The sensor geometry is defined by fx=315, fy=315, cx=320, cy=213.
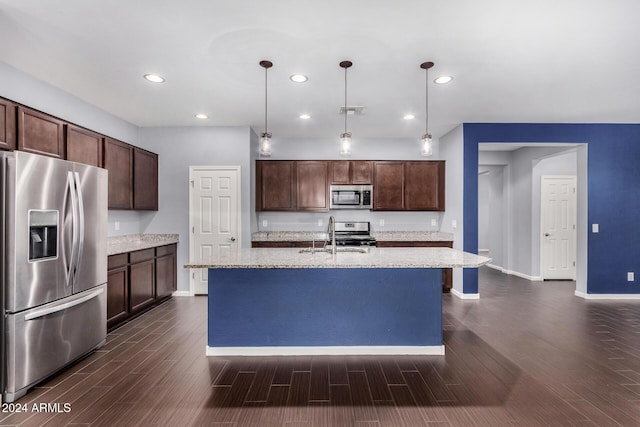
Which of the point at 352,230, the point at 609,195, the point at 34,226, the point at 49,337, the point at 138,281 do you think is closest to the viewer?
the point at 34,226

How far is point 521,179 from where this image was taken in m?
6.55

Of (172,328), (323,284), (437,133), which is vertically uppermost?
(437,133)

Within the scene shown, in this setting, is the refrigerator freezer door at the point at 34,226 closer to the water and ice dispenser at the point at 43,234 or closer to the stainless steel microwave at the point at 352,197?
the water and ice dispenser at the point at 43,234

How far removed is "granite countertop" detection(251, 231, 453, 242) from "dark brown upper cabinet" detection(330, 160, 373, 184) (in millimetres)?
985

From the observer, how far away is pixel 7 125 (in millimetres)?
2580

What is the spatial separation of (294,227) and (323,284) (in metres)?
2.99

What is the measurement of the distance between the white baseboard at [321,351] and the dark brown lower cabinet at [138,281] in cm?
147

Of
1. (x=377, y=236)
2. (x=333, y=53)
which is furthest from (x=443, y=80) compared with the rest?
(x=377, y=236)

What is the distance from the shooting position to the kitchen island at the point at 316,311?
291cm

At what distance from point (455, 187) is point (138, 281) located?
4809 mm

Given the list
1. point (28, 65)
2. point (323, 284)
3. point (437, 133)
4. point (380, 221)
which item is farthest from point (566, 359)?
point (28, 65)

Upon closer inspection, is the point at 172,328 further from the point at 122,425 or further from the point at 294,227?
the point at 294,227

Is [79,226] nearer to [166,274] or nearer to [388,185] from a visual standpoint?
[166,274]

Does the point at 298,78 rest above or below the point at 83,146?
above
